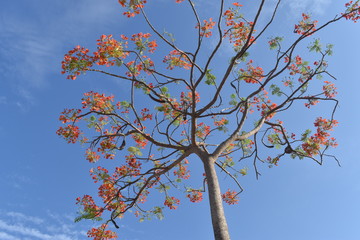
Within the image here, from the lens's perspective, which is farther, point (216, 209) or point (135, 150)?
point (135, 150)

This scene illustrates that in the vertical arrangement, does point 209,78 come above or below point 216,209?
above

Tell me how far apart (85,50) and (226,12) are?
3.85 meters

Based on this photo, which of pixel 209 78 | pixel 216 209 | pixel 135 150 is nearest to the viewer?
pixel 216 209

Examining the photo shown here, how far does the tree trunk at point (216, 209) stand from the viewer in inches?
246

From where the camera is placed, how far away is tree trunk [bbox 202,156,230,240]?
6242 millimetres

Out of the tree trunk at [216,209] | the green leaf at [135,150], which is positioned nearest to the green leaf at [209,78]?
the tree trunk at [216,209]

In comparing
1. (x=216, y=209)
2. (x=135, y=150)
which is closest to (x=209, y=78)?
(x=135, y=150)

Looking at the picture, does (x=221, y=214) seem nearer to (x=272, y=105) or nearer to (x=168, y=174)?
(x=168, y=174)

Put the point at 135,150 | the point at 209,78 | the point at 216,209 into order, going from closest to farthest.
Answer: the point at 216,209
the point at 209,78
the point at 135,150

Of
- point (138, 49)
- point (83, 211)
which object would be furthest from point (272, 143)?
point (83, 211)

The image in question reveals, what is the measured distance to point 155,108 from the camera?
384 inches

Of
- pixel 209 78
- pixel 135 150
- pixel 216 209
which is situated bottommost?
pixel 216 209

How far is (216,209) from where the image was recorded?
658 cm

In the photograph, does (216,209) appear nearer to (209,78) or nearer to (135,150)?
(135,150)
